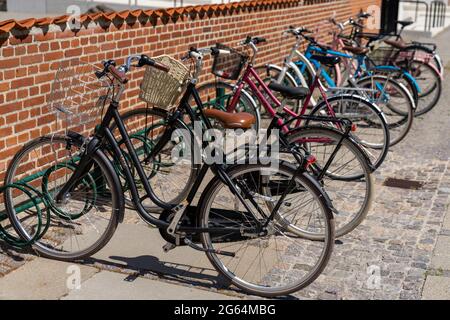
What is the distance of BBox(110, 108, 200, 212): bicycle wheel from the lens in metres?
5.45

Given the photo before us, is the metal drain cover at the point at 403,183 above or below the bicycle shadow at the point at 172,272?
below

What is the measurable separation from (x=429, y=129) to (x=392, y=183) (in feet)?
7.94

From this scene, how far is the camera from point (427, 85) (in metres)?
10.1

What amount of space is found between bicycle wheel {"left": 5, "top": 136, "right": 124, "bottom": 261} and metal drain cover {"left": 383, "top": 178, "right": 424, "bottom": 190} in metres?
2.81

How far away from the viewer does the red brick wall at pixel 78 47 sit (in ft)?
17.3

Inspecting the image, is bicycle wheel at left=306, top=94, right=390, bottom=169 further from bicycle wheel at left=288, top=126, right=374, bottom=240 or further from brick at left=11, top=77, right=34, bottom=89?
brick at left=11, top=77, right=34, bottom=89

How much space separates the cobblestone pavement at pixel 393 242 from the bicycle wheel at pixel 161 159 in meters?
1.23

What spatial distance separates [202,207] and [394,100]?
4.78m

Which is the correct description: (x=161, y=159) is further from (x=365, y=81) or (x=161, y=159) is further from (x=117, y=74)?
(x=365, y=81)

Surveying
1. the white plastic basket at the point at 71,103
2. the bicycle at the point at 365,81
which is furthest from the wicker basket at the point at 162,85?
the bicycle at the point at 365,81

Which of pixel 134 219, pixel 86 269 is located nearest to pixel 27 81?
pixel 134 219

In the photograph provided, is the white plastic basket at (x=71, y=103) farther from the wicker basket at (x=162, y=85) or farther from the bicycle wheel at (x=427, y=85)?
the bicycle wheel at (x=427, y=85)

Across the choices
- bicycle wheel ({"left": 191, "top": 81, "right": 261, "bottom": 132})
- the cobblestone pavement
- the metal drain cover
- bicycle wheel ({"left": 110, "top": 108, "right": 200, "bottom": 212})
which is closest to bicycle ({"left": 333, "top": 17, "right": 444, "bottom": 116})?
the cobblestone pavement

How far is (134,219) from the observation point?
5516mm
